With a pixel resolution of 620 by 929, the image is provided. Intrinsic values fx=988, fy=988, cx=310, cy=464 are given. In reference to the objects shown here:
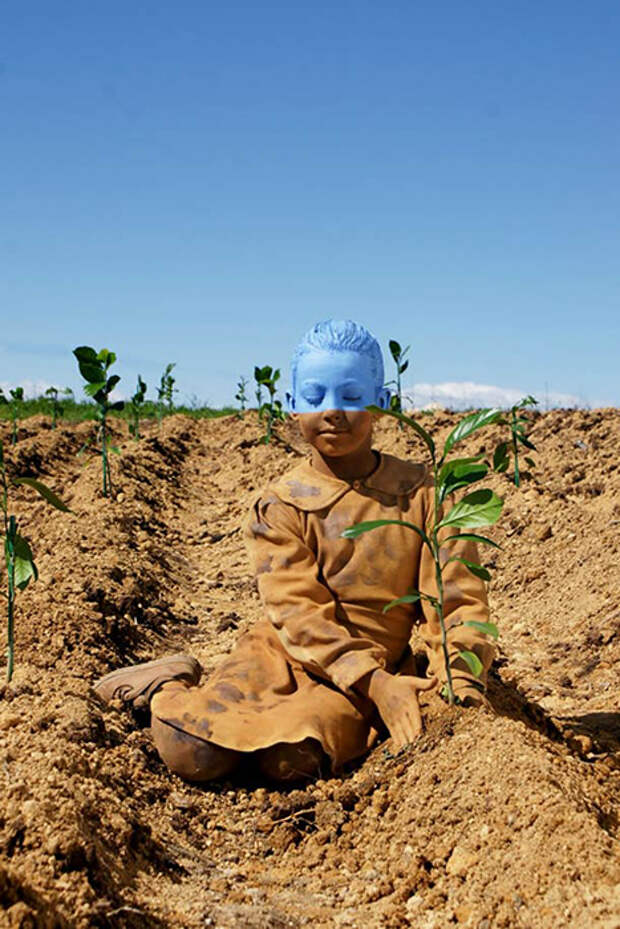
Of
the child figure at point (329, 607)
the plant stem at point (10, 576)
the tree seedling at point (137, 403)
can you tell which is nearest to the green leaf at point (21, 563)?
the plant stem at point (10, 576)

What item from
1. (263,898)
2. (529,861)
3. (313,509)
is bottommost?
(263,898)

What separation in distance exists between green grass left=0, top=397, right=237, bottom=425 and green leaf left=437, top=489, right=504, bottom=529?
1270cm

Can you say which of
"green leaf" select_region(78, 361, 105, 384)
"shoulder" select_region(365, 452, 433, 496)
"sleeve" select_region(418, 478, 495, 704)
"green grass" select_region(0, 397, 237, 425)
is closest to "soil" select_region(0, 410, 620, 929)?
"sleeve" select_region(418, 478, 495, 704)

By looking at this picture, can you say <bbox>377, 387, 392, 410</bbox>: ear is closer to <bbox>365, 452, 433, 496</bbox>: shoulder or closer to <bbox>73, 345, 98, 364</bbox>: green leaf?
<bbox>365, 452, 433, 496</bbox>: shoulder

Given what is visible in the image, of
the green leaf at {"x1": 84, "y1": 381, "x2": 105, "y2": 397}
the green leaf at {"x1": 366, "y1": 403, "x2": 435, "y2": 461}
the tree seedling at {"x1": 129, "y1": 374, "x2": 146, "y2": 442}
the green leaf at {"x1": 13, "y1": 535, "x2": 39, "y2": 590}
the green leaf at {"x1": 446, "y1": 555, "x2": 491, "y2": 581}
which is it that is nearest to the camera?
the green leaf at {"x1": 366, "y1": 403, "x2": 435, "y2": 461}

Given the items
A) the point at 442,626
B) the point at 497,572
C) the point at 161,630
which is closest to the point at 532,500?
the point at 497,572

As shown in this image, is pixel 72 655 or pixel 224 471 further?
pixel 224 471

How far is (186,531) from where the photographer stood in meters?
8.23

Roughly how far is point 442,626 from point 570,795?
69cm

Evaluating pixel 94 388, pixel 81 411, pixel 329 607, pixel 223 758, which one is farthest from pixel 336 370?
pixel 81 411

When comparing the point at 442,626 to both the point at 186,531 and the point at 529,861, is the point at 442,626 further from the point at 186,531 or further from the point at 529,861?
the point at 186,531

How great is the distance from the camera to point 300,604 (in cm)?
318

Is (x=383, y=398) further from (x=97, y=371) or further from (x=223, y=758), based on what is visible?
(x=97, y=371)

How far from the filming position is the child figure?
309 centimetres
